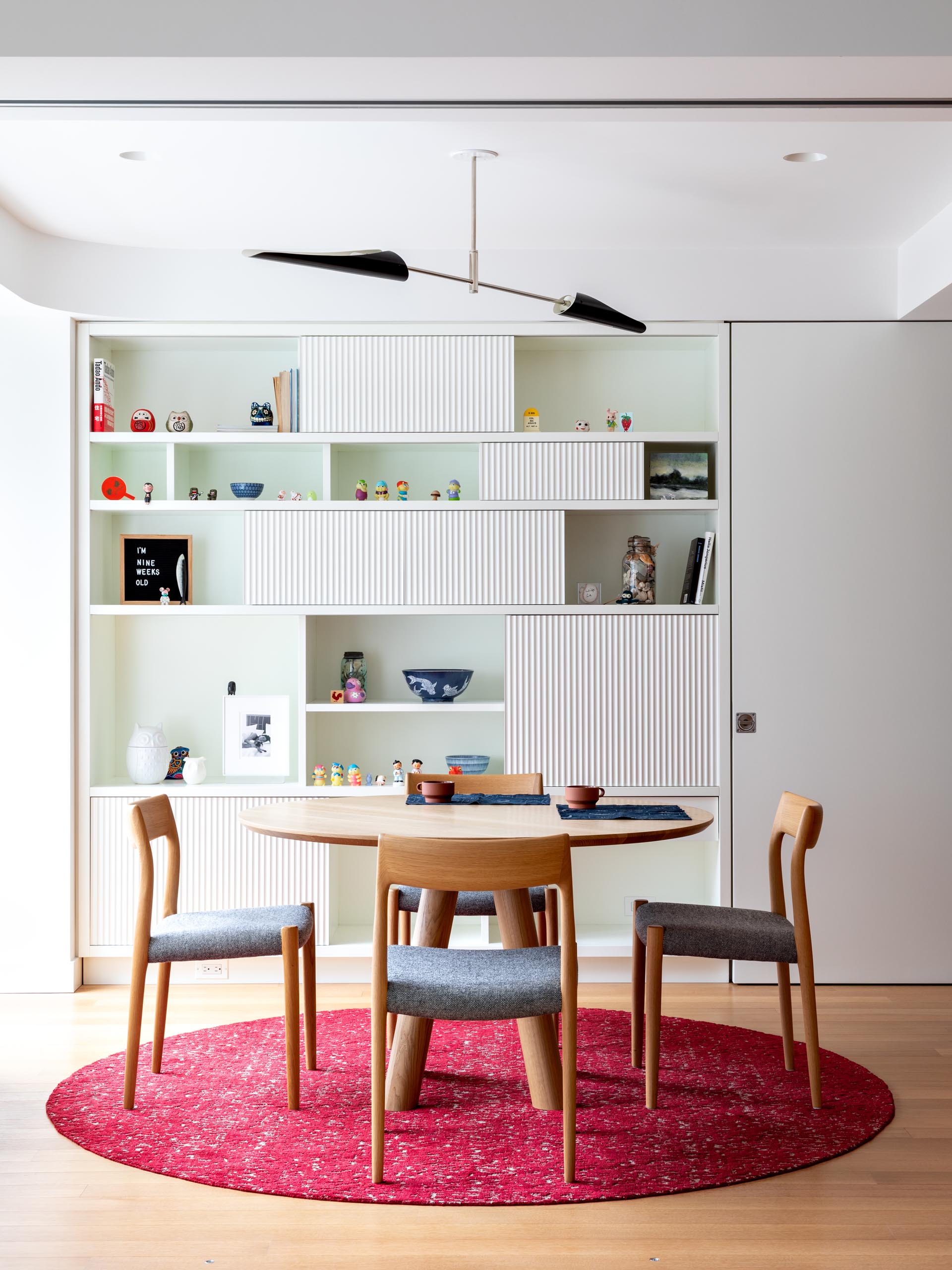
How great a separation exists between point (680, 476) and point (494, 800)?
1696 millimetres

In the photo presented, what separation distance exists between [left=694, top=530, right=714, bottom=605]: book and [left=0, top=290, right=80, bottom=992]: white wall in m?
2.41

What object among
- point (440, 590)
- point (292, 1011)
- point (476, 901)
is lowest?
point (292, 1011)

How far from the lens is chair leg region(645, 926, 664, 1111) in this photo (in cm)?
295

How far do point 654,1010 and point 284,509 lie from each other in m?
2.37

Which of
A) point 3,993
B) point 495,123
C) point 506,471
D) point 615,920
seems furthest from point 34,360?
point 615,920

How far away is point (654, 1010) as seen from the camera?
2967 millimetres

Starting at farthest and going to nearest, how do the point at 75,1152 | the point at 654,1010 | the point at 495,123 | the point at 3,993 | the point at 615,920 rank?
the point at 615,920
the point at 3,993
the point at 495,123
the point at 654,1010
the point at 75,1152

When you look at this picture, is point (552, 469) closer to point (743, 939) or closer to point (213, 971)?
point (743, 939)

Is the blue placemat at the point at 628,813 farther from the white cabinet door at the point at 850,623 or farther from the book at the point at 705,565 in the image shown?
the book at the point at 705,565

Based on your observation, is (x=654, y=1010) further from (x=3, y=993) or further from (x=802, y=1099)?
(x=3, y=993)

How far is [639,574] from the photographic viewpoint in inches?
177

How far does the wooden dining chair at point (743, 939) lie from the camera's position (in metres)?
Result: 2.98

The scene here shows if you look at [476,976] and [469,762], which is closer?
[476,976]

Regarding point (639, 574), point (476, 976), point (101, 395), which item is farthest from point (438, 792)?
point (101, 395)
